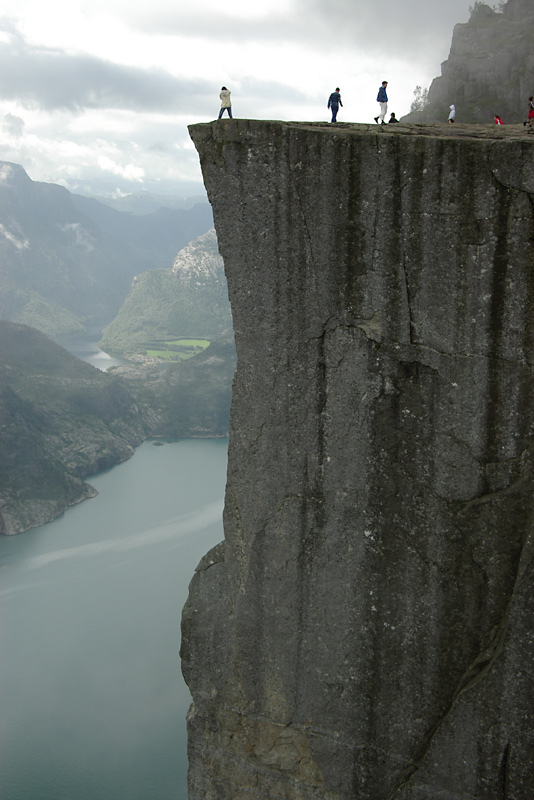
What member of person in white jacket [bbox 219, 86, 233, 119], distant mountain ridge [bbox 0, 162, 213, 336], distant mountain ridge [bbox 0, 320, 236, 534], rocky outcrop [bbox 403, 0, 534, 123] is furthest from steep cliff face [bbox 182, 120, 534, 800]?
distant mountain ridge [bbox 0, 162, 213, 336]

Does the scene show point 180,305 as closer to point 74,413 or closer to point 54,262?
point 54,262

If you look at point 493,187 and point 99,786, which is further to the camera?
point 99,786

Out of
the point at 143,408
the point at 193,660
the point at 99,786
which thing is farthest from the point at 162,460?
the point at 193,660

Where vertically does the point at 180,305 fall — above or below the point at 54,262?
below

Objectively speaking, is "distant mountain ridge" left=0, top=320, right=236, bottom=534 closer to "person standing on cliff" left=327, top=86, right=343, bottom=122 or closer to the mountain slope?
the mountain slope

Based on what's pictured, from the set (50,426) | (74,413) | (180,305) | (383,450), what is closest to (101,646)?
(383,450)

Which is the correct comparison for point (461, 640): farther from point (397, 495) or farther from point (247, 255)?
point (247, 255)
